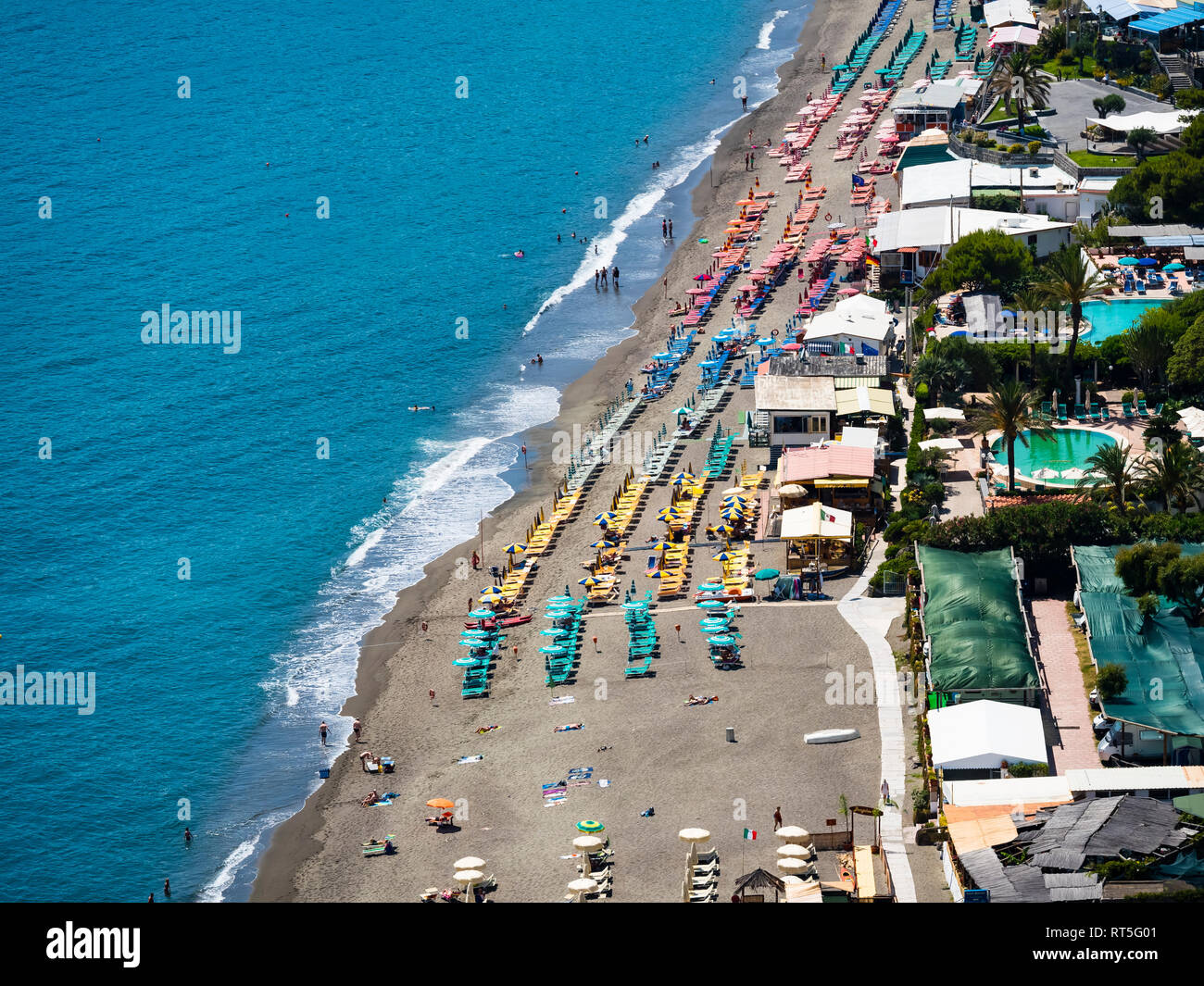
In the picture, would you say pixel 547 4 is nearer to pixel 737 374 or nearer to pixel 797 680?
pixel 737 374

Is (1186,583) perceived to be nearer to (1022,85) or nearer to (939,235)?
(939,235)

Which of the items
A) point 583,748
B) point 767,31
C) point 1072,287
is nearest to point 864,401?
point 1072,287

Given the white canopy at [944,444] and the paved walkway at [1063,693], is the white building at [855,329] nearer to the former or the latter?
the white canopy at [944,444]

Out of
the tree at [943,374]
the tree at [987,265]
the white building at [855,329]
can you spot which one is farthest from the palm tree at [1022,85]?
the tree at [943,374]

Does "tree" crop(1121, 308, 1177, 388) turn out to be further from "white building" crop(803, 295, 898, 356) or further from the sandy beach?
the sandy beach
